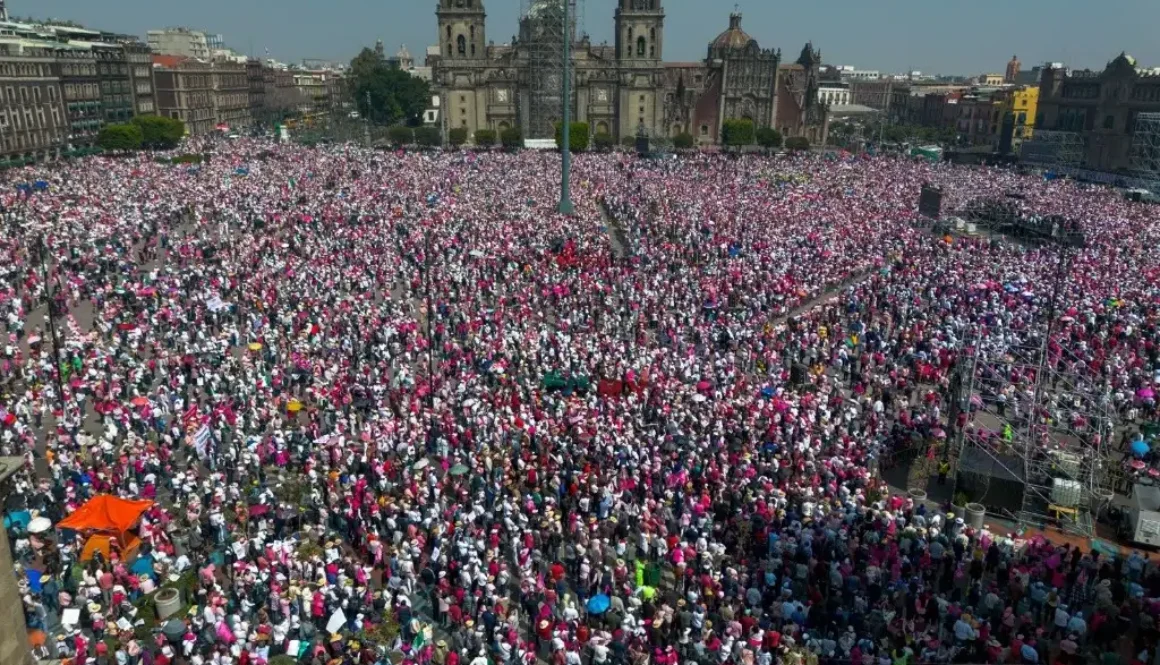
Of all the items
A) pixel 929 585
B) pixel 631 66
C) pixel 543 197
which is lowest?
pixel 929 585

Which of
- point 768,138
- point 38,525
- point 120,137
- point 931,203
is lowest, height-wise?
point 38,525

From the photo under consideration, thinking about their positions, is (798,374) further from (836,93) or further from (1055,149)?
(836,93)

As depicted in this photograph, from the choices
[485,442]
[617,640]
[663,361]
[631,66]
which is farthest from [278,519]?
[631,66]

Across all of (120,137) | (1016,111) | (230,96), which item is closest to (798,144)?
(1016,111)

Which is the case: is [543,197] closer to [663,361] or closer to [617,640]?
[663,361]

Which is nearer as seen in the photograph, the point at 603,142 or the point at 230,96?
the point at 603,142

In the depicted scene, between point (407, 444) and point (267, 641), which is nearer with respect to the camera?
point (267, 641)

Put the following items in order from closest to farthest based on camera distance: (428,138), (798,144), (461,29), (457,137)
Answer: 1. (457,137)
2. (428,138)
3. (798,144)
4. (461,29)
